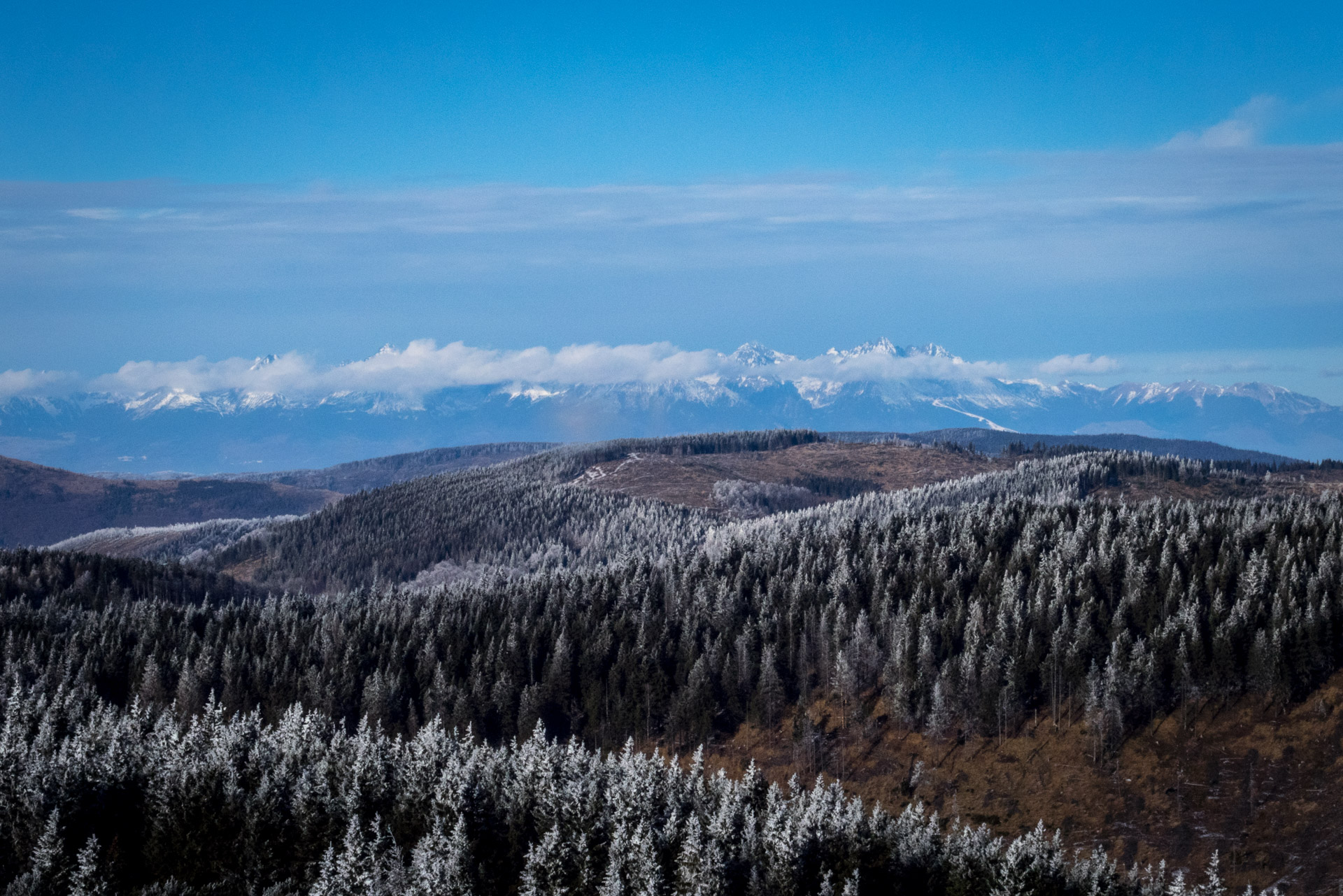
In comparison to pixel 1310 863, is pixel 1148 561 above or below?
above

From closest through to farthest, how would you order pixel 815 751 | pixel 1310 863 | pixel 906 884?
pixel 906 884, pixel 1310 863, pixel 815 751

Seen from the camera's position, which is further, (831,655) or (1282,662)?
(831,655)

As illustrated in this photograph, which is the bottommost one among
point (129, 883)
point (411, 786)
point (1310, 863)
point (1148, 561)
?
point (1310, 863)

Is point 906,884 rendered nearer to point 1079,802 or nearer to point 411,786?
point 411,786

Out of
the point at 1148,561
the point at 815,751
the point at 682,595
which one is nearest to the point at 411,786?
the point at 815,751

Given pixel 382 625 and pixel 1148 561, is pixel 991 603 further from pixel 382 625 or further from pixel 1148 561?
pixel 382 625

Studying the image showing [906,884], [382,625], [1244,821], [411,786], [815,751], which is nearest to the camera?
[906,884]
